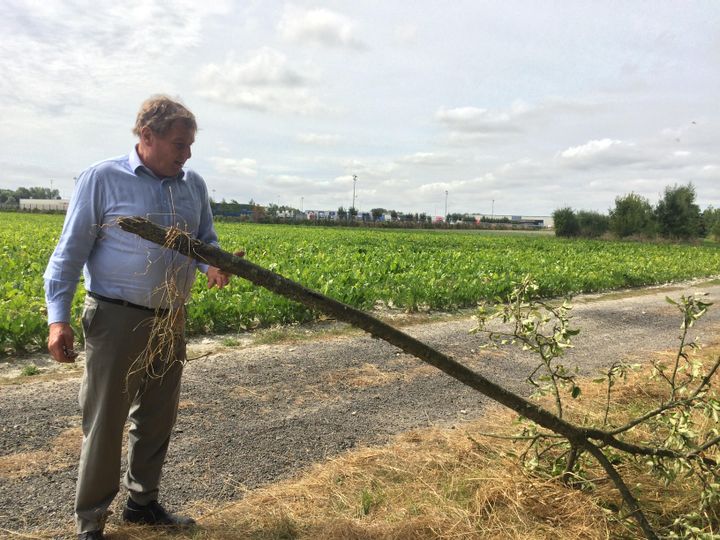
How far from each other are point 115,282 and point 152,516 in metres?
1.40

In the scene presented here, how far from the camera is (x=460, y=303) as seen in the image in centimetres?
1135

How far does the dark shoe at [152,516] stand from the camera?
291cm

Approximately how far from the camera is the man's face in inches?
101

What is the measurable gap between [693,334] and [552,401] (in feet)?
19.3

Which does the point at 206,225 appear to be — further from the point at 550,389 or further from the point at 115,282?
the point at 550,389

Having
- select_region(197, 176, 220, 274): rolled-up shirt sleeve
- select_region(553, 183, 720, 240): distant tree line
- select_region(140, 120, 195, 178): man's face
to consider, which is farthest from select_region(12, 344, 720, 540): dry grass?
select_region(553, 183, 720, 240): distant tree line

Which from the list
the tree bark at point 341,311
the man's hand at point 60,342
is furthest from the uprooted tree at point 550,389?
the man's hand at point 60,342

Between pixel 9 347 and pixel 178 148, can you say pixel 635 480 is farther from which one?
pixel 9 347

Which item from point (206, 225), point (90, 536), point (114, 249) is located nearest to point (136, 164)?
point (114, 249)

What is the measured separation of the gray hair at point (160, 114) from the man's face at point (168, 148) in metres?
0.02

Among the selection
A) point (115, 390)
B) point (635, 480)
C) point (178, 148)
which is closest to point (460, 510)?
point (635, 480)

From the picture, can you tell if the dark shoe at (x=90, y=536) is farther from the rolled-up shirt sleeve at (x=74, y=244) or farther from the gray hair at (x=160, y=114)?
the gray hair at (x=160, y=114)

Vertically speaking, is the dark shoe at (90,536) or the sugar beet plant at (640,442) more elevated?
the sugar beet plant at (640,442)

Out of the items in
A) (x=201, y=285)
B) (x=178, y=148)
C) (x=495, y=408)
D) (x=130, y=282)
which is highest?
(x=178, y=148)
